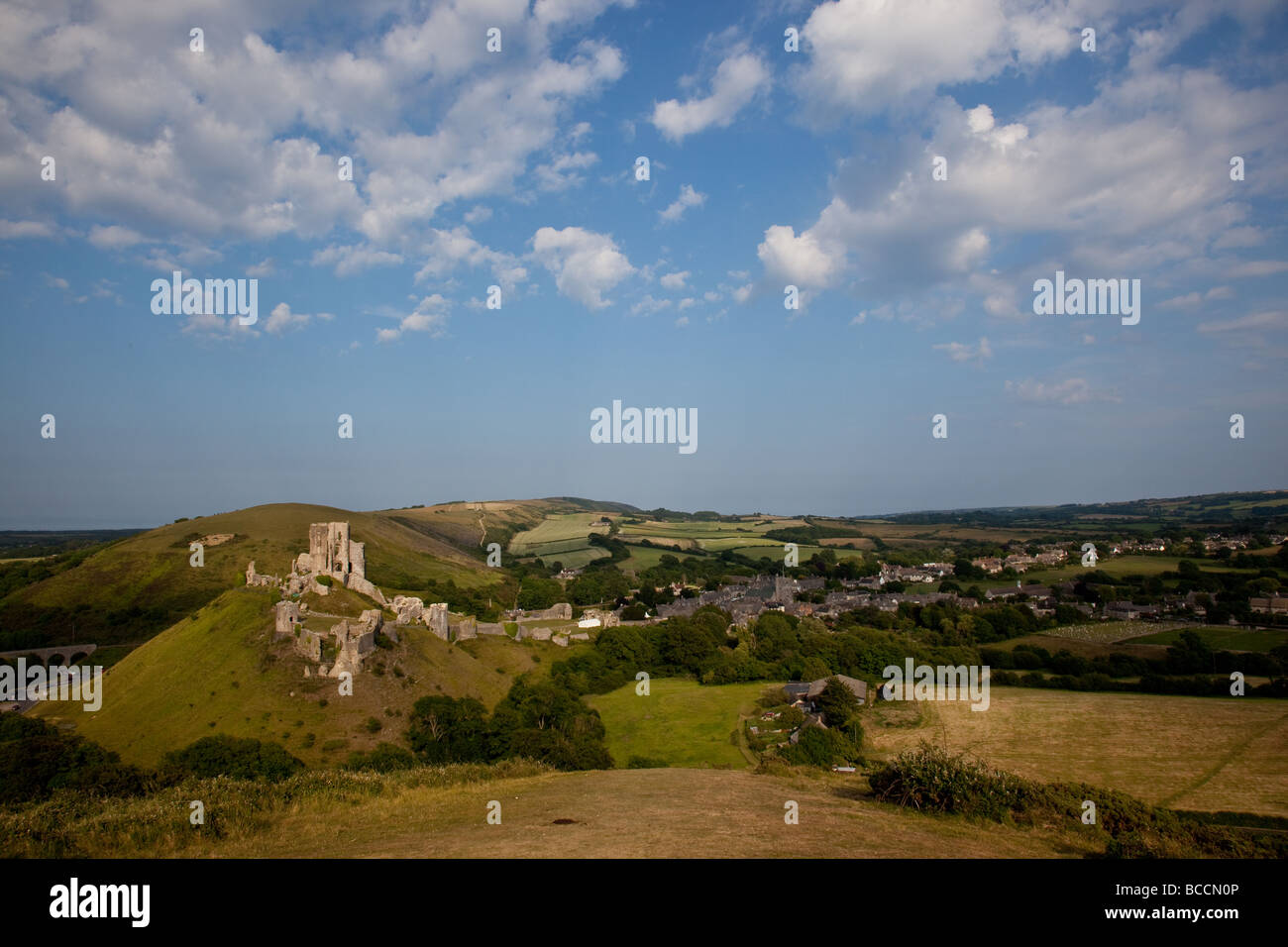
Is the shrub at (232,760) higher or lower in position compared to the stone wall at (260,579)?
lower

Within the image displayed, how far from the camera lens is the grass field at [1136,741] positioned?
35688 millimetres

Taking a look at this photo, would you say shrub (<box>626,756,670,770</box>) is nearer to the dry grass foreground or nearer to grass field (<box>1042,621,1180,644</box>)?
the dry grass foreground

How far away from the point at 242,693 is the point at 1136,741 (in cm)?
5630

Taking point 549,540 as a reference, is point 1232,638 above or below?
below

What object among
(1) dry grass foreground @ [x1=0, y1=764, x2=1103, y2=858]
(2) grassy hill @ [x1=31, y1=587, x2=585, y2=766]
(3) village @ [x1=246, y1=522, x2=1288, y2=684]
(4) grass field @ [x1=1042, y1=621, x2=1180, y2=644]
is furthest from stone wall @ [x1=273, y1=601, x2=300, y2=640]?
(4) grass field @ [x1=1042, y1=621, x2=1180, y2=644]

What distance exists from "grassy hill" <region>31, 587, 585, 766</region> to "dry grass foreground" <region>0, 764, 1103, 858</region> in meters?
15.0

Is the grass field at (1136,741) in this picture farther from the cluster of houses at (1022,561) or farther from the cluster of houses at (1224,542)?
the cluster of houses at (1224,542)

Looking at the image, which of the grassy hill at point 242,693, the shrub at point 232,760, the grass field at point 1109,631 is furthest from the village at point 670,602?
Answer: the shrub at point 232,760

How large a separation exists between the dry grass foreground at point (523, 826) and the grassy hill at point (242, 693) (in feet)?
49.2

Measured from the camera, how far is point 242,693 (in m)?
32.8

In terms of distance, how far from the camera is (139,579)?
76.2m

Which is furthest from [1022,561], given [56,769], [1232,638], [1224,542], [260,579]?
[56,769]

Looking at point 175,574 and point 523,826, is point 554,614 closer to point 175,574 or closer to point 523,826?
point 175,574

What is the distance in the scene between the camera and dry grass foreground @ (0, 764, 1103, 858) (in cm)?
1080
